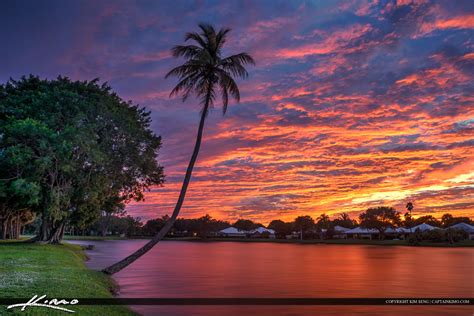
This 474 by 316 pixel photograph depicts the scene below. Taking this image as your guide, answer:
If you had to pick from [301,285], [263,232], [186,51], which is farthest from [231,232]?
[186,51]

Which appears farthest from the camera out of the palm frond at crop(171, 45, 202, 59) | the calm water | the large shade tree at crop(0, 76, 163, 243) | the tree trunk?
the tree trunk

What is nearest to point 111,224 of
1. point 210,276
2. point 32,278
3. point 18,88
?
point 18,88

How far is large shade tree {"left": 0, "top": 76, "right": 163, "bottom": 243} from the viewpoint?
39688 mm

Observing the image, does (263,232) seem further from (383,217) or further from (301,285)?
(301,285)

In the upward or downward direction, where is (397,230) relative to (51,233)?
upward

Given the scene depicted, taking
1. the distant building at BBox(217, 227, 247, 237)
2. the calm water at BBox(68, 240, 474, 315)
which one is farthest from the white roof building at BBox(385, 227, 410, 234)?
the calm water at BBox(68, 240, 474, 315)

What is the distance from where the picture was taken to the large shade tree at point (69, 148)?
39.7 meters

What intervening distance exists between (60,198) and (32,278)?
26.3m

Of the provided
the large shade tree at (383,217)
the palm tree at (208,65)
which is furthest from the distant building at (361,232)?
the palm tree at (208,65)

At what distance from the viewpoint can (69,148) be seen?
3950 cm

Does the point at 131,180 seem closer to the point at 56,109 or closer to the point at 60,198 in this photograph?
the point at 60,198

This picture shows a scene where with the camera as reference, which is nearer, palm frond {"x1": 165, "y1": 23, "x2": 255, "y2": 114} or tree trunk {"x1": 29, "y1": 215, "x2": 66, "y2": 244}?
palm frond {"x1": 165, "y1": 23, "x2": 255, "y2": 114}

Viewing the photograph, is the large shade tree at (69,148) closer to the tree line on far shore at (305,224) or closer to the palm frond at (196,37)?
the palm frond at (196,37)

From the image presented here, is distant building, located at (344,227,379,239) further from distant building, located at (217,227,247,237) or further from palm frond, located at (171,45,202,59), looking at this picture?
palm frond, located at (171,45,202,59)
